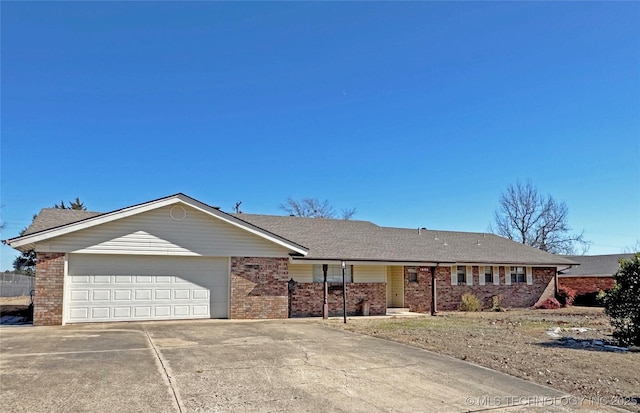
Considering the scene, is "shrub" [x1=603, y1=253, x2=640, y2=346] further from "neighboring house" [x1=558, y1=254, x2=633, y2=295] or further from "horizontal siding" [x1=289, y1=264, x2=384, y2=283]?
"neighboring house" [x1=558, y1=254, x2=633, y2=295]

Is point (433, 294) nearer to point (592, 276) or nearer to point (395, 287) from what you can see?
point (395, 287)

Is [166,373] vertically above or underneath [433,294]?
underneath

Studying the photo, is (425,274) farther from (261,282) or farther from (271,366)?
(271,366)

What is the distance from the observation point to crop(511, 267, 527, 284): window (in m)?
25.3

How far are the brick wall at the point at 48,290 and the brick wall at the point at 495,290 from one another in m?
15.9

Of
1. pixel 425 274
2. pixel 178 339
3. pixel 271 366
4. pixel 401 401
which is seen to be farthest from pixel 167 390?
pixel 425 274

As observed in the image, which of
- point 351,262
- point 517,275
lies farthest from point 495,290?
point 351,262

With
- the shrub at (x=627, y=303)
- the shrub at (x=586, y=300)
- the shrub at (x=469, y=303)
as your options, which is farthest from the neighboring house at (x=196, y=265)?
the shrub at (x=586, y=300)

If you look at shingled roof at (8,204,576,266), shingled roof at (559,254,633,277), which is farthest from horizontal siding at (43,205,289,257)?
shingled roof at (559,254,633,277)

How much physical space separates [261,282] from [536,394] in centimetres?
1118

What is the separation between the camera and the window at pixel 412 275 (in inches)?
904

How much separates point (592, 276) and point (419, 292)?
16840 millimetres

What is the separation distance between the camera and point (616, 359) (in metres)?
10.1

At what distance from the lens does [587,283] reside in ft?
107
